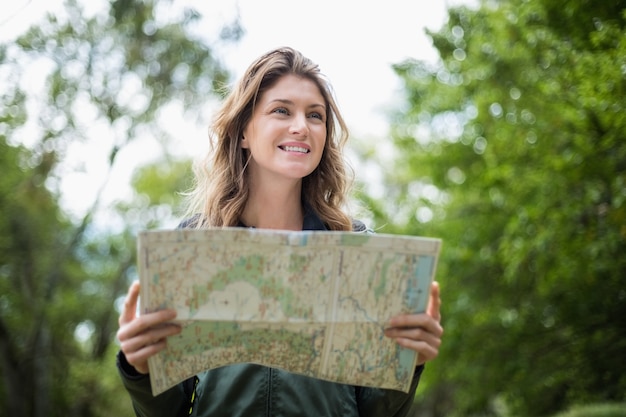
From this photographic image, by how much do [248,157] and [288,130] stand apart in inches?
14.7

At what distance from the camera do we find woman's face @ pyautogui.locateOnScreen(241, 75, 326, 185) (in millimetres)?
2211

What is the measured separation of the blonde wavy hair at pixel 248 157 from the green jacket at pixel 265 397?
563 mm

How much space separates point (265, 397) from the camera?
1.93 m

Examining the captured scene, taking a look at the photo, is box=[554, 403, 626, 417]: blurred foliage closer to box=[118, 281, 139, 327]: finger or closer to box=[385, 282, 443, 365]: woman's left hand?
box=[385, 282, 443, 365]: woman's left hand

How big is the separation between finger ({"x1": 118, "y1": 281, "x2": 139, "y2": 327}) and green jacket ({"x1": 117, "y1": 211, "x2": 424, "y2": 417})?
0.28 m

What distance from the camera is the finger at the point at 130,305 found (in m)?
1.68

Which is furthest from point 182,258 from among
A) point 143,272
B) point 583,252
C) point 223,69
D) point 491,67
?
point 223,69

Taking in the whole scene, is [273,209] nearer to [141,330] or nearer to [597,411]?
[141,330]

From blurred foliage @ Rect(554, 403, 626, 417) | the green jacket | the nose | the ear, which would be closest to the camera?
the green jacket

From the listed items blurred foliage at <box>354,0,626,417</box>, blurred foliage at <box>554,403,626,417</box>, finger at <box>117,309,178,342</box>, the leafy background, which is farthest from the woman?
blurred foliage at <box>554,403,626,417</box>

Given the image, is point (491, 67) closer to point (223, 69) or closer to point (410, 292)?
point (410, 292)

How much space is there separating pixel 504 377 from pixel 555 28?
3.94m

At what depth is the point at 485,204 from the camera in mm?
7703

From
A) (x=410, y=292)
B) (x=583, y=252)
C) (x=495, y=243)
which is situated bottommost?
(x=495, y=243)
